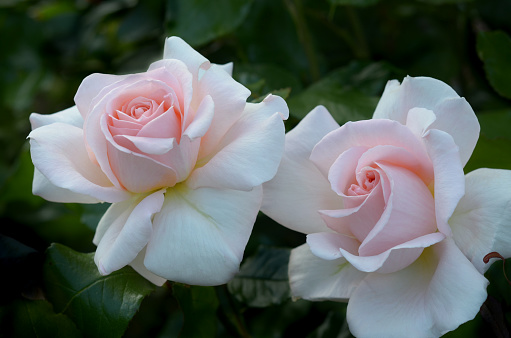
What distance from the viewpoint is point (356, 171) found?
1.54 feet

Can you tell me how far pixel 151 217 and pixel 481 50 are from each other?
0.45 m

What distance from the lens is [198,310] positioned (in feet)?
1.96

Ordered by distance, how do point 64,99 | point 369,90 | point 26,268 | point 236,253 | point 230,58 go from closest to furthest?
point 236,253 → point 26,268 → point 369,90 → point 230,58 → point 64,99

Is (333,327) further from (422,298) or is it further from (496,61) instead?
(496,61)

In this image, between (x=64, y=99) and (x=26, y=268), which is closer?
(x=26, y=268)

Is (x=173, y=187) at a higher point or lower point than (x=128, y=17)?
higher

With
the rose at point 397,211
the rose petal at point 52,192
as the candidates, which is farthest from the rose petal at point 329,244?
the rose petal at point 52,192

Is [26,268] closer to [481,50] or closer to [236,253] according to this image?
[236,253]

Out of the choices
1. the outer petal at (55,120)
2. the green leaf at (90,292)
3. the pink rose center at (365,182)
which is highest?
the outer petal at (55,120)

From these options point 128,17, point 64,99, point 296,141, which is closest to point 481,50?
point 296,141

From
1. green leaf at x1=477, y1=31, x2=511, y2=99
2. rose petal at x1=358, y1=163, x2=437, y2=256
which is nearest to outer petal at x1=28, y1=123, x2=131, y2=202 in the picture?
rose petal at x1=358, y1=163, x2=437, y2=256

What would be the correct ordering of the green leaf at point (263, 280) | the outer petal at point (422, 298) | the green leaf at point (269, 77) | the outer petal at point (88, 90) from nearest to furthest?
the outer petal at point (422, 298) < the outer petal at point (88, 90) < the green leaf at point (263, 280) < the green leaf at point (269, 77)

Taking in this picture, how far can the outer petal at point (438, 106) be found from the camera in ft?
1.54

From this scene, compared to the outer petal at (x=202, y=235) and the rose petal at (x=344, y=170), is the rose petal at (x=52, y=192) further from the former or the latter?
the rose petal at (x=344, y=170)
